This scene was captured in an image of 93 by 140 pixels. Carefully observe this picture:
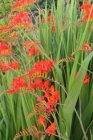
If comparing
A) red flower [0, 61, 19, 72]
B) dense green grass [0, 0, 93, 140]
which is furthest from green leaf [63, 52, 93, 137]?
red flower [0, 61, 19, 72]

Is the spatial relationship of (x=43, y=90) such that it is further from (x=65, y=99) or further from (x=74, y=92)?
(x=65, y=99)

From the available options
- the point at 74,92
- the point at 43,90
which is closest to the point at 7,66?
the point at 43,90

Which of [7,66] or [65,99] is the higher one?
[7,66]

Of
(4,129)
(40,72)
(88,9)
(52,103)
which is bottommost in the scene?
(4,129)

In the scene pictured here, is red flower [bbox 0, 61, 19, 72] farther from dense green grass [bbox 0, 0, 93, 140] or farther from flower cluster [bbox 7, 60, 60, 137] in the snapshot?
flower cluster [bbox 7, 60, 60, 137]

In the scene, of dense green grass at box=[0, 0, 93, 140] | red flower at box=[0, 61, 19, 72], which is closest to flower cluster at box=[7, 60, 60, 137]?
dense green grass at box=[0, 0, 93, 140]

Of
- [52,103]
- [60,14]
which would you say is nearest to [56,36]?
[60,14]

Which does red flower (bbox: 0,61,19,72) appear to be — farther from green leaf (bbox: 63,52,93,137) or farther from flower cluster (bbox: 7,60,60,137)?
green leaf (bbox: 63,52,93,137)

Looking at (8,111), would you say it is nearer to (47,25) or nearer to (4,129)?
(4,129)

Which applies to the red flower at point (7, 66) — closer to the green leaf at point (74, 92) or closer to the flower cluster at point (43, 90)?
the flower cluster at point (43, 90)

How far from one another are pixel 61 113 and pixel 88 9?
2.11 ft

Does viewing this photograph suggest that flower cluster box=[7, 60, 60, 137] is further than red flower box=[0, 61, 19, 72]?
No

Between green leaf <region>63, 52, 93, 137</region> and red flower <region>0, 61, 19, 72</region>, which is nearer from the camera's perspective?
green leaf <region>63, 52, 93, 137</region>

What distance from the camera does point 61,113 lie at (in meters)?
1.81
